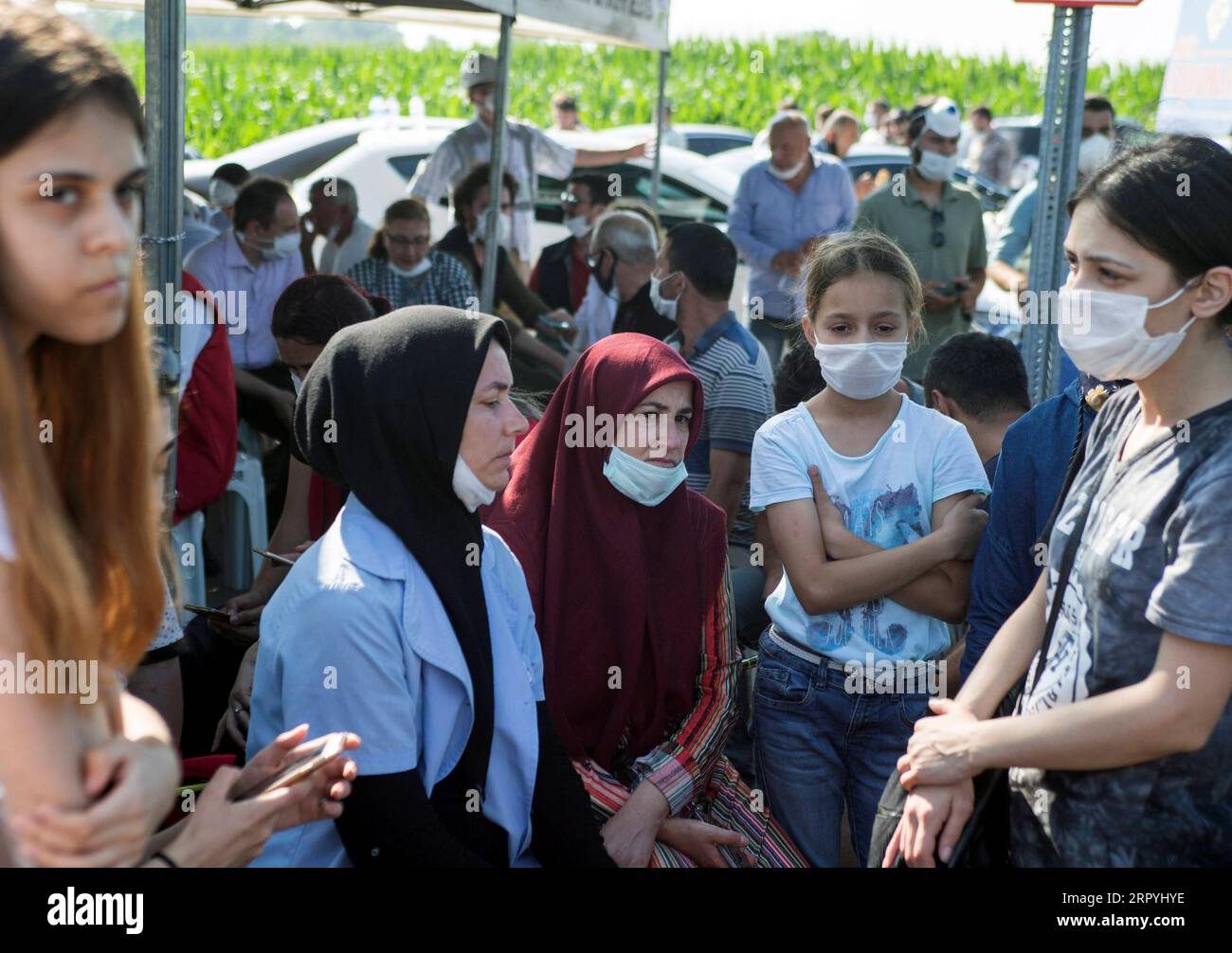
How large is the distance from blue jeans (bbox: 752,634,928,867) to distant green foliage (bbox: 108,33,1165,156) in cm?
2499

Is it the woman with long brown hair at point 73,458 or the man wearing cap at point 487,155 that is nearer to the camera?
the woman with long brown hair at point 73,458

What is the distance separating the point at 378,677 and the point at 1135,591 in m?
1.22

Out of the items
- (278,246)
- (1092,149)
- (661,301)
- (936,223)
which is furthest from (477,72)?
(661,301)

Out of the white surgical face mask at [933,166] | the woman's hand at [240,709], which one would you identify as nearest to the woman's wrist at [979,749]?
the woman's hand at [240,709]

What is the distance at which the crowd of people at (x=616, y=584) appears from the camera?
1.38m

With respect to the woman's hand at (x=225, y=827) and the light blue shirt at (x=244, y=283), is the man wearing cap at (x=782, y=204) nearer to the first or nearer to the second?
the light blue shirt at (x=244, y=283)

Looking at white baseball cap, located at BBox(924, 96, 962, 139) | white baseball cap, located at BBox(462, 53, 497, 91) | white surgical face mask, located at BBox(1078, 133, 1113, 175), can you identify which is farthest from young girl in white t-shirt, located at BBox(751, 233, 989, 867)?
white baseball cap, located at BBox(462, 53, 497, 91)

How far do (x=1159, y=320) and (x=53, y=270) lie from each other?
152cm

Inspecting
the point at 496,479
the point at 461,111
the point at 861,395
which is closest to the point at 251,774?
the point at 496,479

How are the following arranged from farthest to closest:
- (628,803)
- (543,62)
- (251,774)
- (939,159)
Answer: (543,62) < (939,159) < (628,803) < (251,774)

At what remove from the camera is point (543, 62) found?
121ft

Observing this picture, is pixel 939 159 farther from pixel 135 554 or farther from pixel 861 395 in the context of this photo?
pixel 135 554

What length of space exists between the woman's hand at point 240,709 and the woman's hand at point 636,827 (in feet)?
2.65

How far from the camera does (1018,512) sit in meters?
2.76
